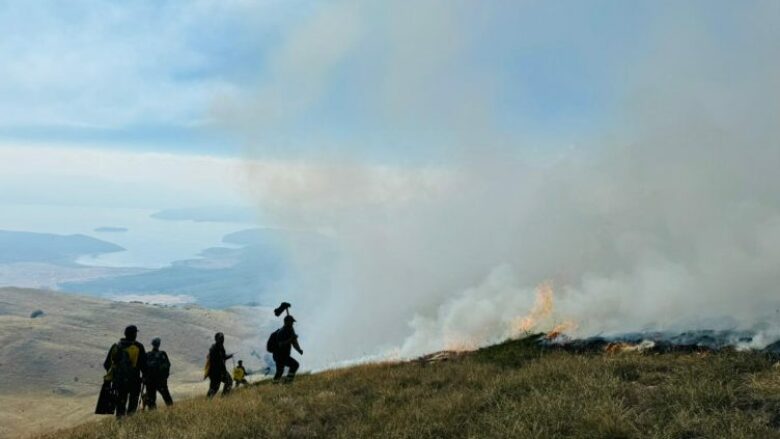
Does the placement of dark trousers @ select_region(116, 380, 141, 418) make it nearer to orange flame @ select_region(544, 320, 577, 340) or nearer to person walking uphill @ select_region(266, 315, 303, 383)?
person walking uphill @ select_region(266, 315, 303, 383)

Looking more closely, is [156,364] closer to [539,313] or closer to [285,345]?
[285,345]

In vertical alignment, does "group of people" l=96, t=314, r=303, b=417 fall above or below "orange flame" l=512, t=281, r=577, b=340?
below

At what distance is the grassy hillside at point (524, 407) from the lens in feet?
26.8

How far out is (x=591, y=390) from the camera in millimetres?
10266

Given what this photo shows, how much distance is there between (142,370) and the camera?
1504 cm

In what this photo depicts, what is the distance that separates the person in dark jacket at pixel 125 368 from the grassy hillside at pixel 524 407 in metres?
1.14

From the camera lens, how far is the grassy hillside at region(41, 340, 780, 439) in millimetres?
8180

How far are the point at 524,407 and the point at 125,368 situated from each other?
10344 mm

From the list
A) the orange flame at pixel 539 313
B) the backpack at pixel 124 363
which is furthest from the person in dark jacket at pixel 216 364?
the orange flame at pixel 539 313

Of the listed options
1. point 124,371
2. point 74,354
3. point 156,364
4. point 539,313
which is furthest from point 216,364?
point 74,354

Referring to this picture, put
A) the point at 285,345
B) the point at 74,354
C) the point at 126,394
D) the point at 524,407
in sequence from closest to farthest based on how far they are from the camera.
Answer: the point at 524,407, the point at 126,394, the point at 285,345, the point at 74,354

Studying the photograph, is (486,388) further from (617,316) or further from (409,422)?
(617,316)

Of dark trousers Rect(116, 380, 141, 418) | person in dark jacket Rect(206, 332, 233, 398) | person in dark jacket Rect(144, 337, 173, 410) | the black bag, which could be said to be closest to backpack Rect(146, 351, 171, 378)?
person in dark jacket Rect(144, 337, 173, 410)

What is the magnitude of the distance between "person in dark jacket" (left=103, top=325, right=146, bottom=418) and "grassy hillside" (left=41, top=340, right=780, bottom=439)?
114 cm
